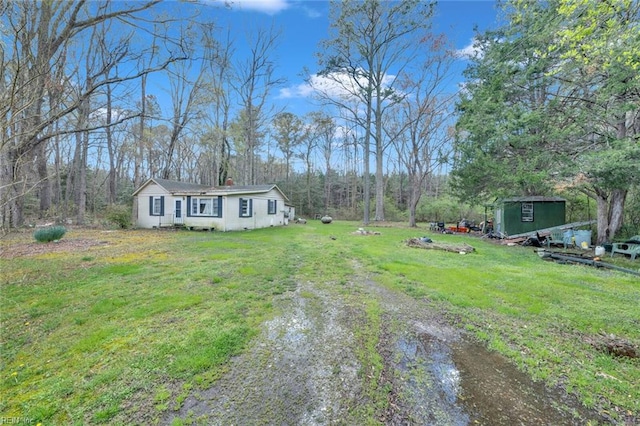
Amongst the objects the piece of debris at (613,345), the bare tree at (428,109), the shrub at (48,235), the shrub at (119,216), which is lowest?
the piece of debris at (613,345)

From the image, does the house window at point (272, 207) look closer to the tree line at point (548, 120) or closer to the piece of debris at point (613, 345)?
the tree line at point (548, 120)

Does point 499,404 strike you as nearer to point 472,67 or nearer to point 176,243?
point 176,243

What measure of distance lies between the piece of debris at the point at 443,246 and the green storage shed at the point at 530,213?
5415mm

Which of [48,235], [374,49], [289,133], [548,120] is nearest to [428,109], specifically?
[374,49]

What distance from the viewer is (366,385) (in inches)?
100

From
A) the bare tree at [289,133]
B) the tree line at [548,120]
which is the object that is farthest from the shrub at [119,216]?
the tree line at [548,120]

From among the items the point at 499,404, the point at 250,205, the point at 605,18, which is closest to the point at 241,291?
the point at 499,404

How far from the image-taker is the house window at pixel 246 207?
1502 centimetres

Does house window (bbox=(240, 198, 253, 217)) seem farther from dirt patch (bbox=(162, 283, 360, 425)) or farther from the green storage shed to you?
the green storage shed

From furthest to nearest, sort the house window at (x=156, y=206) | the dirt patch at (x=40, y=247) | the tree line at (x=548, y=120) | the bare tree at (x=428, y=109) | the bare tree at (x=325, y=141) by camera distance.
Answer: the bare tree at (x=325, y=141) → the bare tree at (x=428, y=109) → the house window at (x=156, y=206) → the tree line at (x=548, y=120) → the dirt patch at (x=40, y=247)

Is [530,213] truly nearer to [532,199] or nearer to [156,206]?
[532,199]

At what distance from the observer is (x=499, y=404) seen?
7.72 feet

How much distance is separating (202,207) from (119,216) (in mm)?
4354

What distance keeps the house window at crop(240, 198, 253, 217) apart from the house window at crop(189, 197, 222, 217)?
1.22 meters
